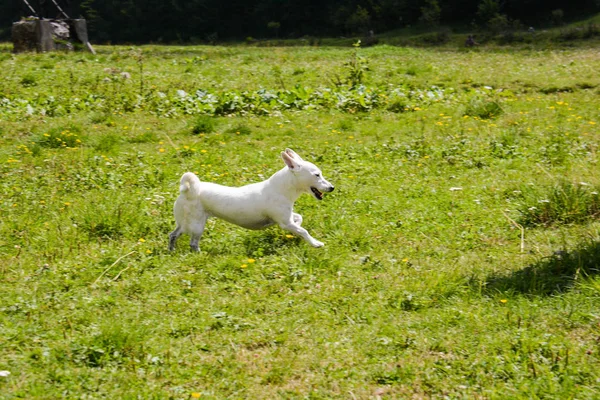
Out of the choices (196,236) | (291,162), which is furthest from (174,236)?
(291,162)

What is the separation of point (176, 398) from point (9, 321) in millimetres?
1614

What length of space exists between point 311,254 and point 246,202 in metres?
0.77

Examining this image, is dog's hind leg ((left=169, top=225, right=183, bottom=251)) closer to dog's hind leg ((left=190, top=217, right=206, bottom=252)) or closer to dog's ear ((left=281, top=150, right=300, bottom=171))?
dog's hind leg ((left=190, top=217, right=206, bottom=252))

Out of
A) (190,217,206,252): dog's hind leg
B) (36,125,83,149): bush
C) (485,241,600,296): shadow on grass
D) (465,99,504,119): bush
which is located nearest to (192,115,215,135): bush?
(36,125,83,149): bush

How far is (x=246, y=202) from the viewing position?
661cm

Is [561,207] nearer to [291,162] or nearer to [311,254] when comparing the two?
[311,254]

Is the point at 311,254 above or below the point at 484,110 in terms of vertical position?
below

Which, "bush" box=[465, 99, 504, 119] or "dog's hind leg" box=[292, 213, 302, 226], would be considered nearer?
"dog's hind leg" box=[292, 213, 302, 226]

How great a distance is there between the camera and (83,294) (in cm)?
577

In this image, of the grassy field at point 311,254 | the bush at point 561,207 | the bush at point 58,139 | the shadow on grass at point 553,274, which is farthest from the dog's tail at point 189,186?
the bush at point 58,139

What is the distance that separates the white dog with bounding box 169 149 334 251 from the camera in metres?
6.57

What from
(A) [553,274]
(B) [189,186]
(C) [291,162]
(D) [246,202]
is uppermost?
(C) [291,162]

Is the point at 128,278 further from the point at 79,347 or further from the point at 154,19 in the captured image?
the point at 154,19

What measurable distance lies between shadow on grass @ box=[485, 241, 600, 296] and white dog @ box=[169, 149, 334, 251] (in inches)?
66.7
